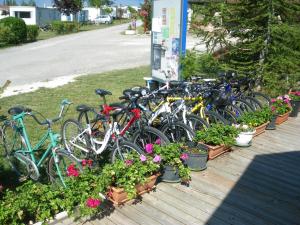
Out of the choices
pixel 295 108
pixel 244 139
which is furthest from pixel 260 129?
pixel 295 108

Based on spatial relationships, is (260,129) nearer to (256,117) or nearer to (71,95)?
(256,117)

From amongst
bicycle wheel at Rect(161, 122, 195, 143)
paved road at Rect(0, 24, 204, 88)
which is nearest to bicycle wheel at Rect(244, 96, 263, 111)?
bicycle wheel at Rect(161, 122, 195, 143)

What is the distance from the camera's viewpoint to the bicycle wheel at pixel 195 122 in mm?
5577

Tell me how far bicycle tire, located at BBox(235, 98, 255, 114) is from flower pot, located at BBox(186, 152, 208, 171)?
227cm

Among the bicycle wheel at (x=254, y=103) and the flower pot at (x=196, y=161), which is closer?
the flower pot at (x=196, y=161)

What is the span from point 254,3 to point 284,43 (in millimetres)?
1294

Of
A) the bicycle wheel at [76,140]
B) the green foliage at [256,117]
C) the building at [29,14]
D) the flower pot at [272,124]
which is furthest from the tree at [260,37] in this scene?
the building at [29,14]

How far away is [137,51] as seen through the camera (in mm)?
21422

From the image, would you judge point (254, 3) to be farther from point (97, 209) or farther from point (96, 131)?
point (97, 209)

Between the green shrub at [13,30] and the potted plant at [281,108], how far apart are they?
2239 cm

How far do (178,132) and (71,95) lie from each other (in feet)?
17.7

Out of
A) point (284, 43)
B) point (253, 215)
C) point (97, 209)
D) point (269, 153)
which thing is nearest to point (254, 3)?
point (284, 43)

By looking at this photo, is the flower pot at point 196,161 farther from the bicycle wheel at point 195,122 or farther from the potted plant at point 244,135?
the potted plant at point 244,135

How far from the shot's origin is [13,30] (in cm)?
2584
